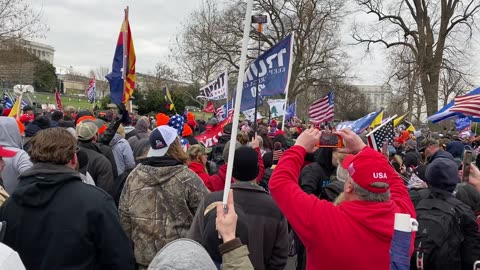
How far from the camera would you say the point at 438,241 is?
3.71 metres

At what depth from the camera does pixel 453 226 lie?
380cm

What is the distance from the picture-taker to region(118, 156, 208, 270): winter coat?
3.66 m

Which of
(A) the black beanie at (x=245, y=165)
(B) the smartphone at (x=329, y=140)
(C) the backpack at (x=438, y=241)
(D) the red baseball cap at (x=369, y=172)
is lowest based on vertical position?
(C) the backpack at (x=438, y=241)

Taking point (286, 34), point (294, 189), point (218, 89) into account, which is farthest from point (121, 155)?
point (286, 34)

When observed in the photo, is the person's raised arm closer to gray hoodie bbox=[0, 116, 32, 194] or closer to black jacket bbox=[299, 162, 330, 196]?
black jacket bbox=[299, 162, 330, 196]

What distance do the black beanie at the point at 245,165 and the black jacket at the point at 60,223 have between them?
104 centimetres

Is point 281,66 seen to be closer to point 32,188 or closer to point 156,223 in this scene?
point 156,223

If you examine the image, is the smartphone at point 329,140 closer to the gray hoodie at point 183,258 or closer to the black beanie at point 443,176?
the black beanie at point 443,176

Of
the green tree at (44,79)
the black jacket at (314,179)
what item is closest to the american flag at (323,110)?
the black jacket at (314,179)

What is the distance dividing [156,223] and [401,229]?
2160 mm

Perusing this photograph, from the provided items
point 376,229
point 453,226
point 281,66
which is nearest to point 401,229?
point 376,229

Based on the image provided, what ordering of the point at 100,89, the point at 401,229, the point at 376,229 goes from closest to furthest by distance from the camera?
A: 1. the point at 401,229
2. the point at 376,229
3. the point at 100,89

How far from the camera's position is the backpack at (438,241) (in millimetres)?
3719

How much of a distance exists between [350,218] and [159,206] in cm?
174
